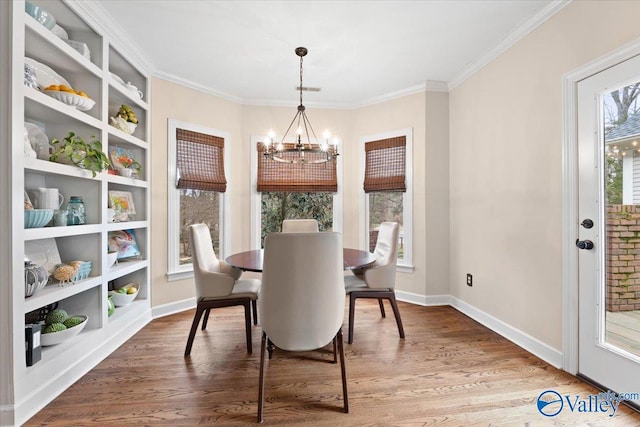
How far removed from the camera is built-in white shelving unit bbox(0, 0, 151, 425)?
5.17ft

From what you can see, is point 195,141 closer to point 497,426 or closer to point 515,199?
point 515,199

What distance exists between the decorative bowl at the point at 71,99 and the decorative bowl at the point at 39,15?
0.41m

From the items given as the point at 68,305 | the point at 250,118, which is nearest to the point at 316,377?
the point at 68,305

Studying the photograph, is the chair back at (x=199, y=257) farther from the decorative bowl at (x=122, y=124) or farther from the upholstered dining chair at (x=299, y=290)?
the decorative bowl at (x=122, y=124)

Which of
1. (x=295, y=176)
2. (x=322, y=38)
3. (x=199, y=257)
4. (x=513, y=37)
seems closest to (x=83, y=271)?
(x=199, y=257)

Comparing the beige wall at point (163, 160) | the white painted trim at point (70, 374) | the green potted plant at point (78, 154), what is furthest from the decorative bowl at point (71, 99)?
the white painted trim at point (70, 374)

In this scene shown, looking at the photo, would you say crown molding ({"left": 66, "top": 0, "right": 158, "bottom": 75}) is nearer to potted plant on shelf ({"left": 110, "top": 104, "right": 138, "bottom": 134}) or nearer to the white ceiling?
the white ceiling

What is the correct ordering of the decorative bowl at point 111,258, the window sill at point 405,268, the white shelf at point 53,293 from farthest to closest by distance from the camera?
the window sill at point 405,268, the decorative bowl at point 111,258, the white shelf at point 53,293

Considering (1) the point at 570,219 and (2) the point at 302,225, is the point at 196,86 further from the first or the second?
(1) the point at 570,219

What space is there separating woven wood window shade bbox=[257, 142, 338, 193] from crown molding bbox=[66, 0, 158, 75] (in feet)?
4.87

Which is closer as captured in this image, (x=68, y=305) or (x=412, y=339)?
(x=68, y=305)

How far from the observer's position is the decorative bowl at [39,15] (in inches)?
70.5

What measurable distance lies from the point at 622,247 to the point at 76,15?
3.82 metres

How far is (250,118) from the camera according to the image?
3947 mm
